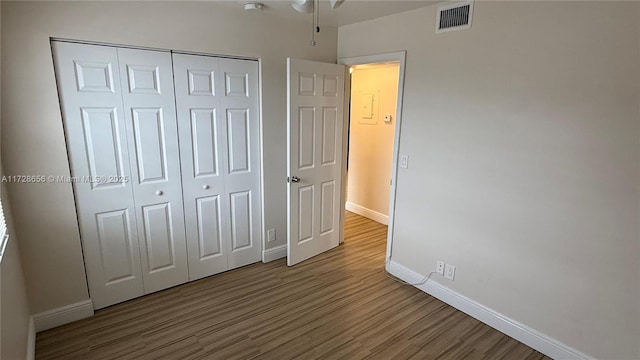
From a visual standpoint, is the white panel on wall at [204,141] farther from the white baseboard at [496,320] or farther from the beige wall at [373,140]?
the beige wall at [373,140]

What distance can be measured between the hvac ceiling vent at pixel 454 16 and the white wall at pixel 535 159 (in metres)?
0.06

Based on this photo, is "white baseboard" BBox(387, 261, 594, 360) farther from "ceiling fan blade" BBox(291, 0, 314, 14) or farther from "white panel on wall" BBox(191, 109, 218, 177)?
"ceiling fan blade" BBox(291, 0, 314, 14)

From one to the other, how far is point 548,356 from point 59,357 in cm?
319

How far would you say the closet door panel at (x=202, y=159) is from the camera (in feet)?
8.73

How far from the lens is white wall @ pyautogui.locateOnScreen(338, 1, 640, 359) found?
1840 mm

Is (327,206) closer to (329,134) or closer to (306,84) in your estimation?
(329,134)

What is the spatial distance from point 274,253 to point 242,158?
3.50ft

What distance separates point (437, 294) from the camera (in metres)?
2.84

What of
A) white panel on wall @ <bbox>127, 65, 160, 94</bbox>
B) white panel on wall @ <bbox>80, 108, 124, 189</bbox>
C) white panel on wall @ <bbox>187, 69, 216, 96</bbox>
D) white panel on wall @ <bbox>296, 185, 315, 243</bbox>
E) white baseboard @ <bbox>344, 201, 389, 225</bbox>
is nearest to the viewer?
white panel on wall @ <bbox>80, 108, 124, 189</bbox>

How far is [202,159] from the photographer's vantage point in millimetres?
2838

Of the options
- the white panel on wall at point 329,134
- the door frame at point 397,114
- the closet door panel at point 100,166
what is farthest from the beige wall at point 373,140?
the closet door panel at point 100,166

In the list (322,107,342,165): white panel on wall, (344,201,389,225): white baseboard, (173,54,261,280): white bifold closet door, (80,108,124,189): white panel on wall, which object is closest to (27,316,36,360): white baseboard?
(80,108,124,189): white panel on wall

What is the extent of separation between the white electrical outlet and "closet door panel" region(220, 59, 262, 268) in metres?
1.77

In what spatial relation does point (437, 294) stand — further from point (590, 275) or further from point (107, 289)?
point (107, 289)
